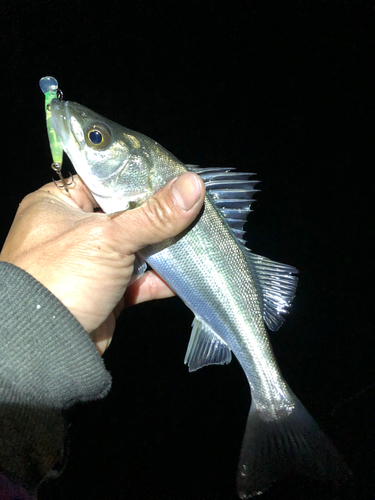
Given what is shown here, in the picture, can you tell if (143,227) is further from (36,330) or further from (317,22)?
(317,22)

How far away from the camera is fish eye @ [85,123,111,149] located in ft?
3.98

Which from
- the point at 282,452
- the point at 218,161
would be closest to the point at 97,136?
the point at 282,452

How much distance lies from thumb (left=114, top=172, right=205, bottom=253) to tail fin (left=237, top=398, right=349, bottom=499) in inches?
36.0

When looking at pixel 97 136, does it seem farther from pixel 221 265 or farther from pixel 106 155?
pixel 221 265

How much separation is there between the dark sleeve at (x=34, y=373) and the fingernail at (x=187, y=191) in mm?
569

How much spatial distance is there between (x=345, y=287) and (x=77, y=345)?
8.97ft

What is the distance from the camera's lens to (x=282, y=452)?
4.07ft

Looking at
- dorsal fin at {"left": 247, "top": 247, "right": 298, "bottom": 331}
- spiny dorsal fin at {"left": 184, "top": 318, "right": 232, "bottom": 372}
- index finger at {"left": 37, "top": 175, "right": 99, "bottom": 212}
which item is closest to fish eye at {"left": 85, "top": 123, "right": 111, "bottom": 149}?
index finger at {"left": 37, "top": 175, "right": 99, "bottom": 212}

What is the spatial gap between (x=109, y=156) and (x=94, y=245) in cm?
44

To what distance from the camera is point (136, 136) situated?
1.31 m

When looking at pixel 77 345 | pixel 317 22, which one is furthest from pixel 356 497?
pixel 317 22

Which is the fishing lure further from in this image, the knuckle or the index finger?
the knuckle

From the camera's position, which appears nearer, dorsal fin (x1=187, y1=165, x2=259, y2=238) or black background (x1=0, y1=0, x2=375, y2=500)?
dorsal fin (x1=187, y1=165, x2=259, y2=238)

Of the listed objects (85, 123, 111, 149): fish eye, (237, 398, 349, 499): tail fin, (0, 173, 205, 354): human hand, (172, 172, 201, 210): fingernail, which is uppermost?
(85, 123, 111, 149): fish eye
